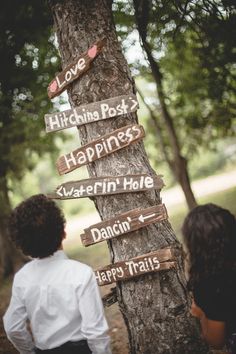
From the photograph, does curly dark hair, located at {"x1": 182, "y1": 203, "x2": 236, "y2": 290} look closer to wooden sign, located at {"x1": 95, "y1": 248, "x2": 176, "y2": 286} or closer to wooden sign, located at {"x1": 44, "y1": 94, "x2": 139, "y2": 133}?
wooden sign, located at {"x1": 95, "y1": 248, "x2": 176, "y2": 286}

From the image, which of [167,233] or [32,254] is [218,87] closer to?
[167,233]

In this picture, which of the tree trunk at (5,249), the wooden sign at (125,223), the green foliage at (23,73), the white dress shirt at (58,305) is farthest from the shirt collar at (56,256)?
the tree trunk at (5,249)

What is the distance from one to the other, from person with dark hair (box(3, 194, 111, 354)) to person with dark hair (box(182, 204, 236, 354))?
718 mm

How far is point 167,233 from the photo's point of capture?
307 cm

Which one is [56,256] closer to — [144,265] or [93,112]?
[144,265]

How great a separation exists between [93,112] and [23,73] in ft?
14.4

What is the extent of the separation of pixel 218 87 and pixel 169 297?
711cm

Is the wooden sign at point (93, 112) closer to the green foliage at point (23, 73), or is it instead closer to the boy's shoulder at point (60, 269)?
the boy's shoulder at point (60, 269)

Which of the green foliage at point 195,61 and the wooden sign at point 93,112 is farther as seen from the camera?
the green foliage at point 195,61

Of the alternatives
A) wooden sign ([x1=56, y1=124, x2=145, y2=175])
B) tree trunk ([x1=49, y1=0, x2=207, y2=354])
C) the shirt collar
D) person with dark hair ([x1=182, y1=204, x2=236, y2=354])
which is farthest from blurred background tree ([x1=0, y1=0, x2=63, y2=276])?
person with dark hair ([x1=182, y1=204, x2=236, y2=354])

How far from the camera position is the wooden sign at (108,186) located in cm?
288

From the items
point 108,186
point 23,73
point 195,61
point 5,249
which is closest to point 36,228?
point 108,186

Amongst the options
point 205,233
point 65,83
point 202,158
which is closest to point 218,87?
point 65,83

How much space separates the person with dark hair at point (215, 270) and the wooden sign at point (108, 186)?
2.05ft
